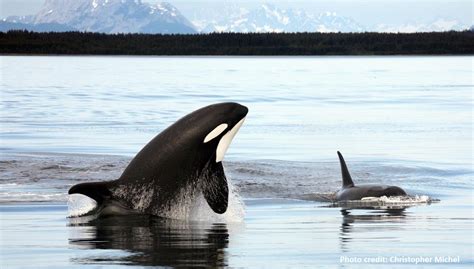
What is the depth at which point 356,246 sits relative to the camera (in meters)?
10.3

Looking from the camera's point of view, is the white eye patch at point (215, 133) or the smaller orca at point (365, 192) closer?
the white eye patch at point (215, 133)

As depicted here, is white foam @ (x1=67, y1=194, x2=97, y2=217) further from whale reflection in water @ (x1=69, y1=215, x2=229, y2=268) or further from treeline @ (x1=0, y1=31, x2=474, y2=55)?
treeline @ (x1=0, y1=31, x2=474, y2=55)

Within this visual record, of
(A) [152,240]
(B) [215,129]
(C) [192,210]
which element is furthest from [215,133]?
(A) [152,240]

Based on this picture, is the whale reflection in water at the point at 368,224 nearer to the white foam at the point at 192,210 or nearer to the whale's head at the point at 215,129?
the white foam at the point at 192,210

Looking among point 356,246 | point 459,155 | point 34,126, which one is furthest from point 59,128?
point 356,246

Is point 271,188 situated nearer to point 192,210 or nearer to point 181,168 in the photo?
point 192,210

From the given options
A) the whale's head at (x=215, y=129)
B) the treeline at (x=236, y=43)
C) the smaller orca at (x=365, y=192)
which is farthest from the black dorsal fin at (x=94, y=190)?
the treeline at (x=236, y=43)

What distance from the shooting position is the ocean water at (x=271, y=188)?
9.88 m

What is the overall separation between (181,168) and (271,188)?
4.63 m

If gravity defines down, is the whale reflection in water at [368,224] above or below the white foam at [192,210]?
below

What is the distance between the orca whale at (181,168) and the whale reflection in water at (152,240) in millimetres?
195

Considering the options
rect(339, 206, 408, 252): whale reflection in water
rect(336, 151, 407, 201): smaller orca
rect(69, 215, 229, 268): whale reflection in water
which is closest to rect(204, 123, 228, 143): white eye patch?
rect(69, 215, 229, 268): whale reflection in water

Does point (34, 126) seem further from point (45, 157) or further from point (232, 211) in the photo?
point (232, 211)

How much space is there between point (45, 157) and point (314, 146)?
539cm
